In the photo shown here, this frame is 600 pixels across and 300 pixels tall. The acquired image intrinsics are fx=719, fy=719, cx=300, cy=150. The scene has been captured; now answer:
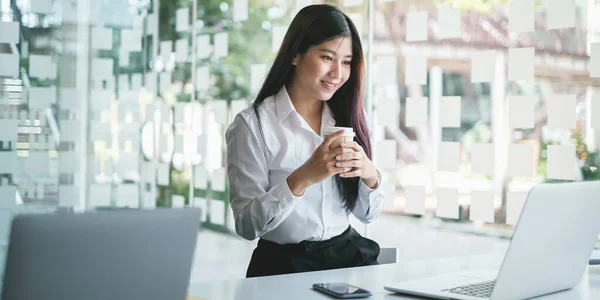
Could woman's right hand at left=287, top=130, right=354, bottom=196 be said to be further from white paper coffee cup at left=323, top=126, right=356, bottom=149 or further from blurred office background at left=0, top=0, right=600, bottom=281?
blurred office background at left=0, top=0, right=600, bottom=281

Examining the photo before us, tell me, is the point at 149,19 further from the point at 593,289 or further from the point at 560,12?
the point at 593,289

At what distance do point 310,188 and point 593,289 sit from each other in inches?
36.5

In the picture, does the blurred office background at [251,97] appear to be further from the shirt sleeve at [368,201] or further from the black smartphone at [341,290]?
the black smartphone at [341,290]

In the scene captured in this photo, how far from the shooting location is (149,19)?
15.6ft

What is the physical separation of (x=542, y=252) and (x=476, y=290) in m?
0.23

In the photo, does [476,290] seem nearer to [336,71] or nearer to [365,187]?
[365,187]

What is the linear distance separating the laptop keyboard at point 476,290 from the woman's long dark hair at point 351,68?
687 mm

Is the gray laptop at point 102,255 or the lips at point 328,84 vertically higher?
the lips at point 328,84

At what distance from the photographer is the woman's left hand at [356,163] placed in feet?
7.02

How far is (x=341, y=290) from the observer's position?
171 centimetres

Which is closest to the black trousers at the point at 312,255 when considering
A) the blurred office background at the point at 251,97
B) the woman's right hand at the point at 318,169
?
the woman's right hand at the point at 318,169

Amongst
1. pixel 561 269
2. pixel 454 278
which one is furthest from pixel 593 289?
Answer: pixel 454 278

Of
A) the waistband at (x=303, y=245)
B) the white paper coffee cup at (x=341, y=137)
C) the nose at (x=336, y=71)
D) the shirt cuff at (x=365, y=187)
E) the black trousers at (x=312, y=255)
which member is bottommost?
the black trousers at (x=312, y=255)

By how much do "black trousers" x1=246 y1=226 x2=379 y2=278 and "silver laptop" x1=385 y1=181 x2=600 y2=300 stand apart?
47cm
